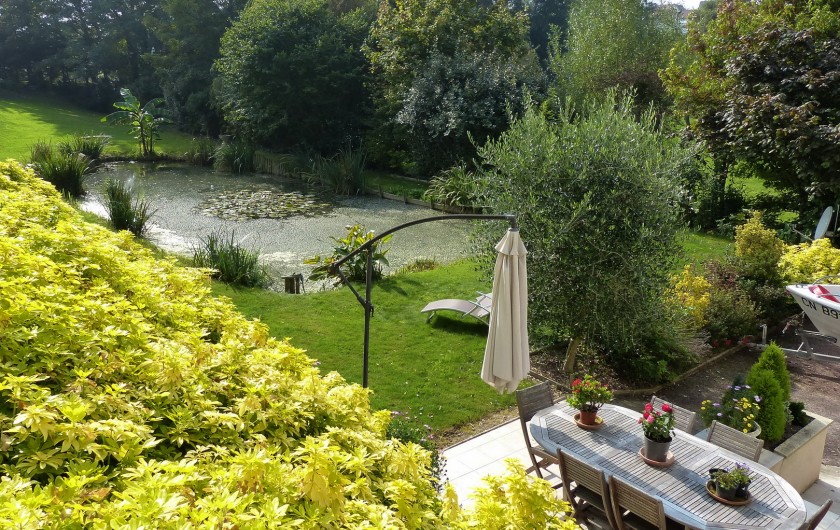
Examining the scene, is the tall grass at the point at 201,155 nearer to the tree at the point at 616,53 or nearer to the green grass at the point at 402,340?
the tree at the point at 616,53

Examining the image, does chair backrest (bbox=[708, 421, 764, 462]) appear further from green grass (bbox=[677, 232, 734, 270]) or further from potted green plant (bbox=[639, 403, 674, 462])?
green grass (bbox=[677, 232, 734, 270])

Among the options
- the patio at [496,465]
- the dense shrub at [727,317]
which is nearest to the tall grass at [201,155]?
the dense shrub at [727,317]

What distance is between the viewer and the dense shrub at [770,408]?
19.9 ft

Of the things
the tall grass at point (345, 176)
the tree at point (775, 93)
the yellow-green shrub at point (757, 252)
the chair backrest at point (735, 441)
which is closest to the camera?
the chair backrest at point (735, 441)

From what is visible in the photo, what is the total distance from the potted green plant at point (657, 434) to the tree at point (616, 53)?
833 inches

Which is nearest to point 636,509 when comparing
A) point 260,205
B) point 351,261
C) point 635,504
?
point 635,504

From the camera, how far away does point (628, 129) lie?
8.01 meters

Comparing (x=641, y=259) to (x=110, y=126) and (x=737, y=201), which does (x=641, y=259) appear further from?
(x=110, y=126)

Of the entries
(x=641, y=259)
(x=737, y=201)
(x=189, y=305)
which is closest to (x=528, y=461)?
(x=641, y=259)

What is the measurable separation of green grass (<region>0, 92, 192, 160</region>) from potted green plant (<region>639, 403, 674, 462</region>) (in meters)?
24.0

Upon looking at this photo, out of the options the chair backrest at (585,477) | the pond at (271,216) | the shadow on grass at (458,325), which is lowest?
the shadow on grass at (458,325)

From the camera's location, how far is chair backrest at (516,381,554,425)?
20.6 ft

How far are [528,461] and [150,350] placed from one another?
4.66 metres

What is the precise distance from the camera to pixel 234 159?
25.9 m
